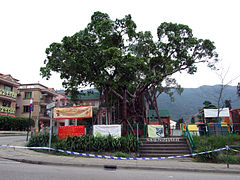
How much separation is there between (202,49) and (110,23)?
30.9 ft

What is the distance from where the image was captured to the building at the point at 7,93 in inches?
1368

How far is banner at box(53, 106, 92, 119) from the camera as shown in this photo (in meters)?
16.2

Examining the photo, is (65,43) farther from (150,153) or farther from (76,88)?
(150,153)

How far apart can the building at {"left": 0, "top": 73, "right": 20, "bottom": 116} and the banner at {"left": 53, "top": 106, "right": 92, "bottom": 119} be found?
23.4 metres

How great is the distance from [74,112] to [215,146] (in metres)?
11.2

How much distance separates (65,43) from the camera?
15.8 meters

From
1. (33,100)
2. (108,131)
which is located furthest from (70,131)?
(33,100)

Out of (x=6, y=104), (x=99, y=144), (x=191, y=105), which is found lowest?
(x=99, y=144)

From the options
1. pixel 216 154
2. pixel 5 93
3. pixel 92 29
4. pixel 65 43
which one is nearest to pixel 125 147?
pixel 216 154

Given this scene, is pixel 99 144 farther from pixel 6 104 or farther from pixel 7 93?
pixel 6 104

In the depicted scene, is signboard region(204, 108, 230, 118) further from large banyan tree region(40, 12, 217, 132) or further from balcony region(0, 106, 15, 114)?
balcony region(0, 106, 15, 114)

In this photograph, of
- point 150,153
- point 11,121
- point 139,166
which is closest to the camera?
point 139,166

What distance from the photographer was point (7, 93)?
35.9m

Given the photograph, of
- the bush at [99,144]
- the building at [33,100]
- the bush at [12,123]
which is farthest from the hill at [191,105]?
the building at [33,100]
